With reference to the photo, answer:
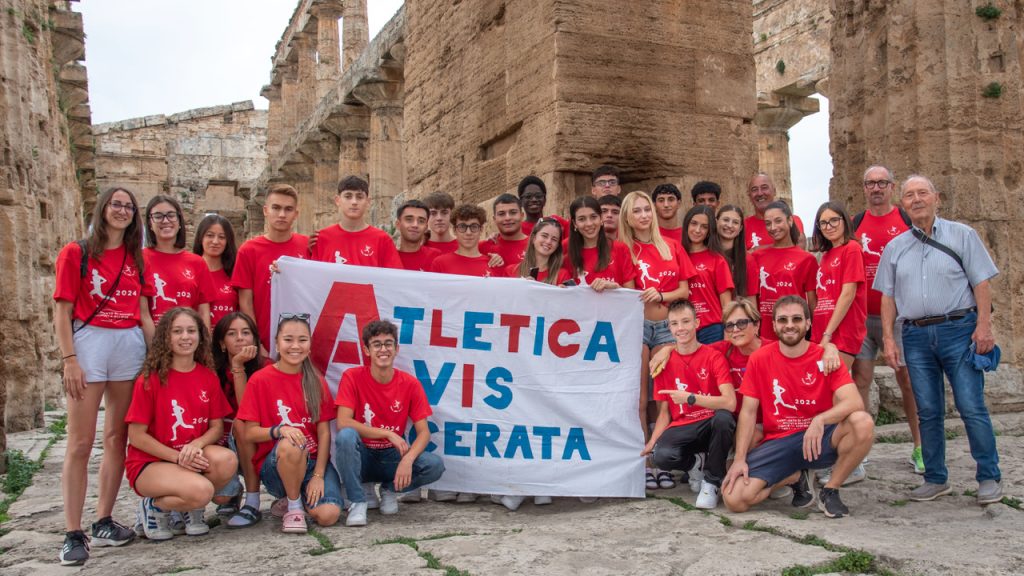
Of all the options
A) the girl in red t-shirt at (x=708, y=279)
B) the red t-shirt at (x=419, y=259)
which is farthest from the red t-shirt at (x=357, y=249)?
the girl in red t-shirt at (x=708, y=279)

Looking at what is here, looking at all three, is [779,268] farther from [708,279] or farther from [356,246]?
[356,246]

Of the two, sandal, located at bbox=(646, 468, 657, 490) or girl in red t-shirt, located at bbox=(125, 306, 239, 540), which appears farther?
sandal, located at bbox=(646, 468, 657, 490)

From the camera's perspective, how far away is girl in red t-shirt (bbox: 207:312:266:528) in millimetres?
4586

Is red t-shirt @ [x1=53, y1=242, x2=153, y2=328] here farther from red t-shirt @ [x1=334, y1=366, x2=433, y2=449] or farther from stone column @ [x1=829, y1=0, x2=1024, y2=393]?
stone column @ [x1=829, y1=0, x2=1024, y2=393]

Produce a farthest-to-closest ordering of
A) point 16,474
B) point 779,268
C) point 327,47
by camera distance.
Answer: point 327,47
point 16,474
point 779,268

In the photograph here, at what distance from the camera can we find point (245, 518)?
4535mm

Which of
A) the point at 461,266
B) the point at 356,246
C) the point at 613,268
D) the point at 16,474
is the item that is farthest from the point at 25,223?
the point at 613,268

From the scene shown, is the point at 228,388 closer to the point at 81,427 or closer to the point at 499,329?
the point at 81,427

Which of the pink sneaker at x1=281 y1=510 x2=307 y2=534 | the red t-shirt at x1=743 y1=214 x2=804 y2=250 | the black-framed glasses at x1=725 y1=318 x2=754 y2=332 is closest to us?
the pink sneaker at x1=281 y1=510 x2=307 y2=534

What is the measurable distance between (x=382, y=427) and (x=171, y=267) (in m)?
1.43

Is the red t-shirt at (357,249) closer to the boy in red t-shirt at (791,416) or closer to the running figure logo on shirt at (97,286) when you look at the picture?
the running figure logo on shirt at (97,286)

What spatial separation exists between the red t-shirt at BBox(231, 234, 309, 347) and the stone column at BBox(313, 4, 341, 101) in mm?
23252

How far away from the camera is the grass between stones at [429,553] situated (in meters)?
3.53

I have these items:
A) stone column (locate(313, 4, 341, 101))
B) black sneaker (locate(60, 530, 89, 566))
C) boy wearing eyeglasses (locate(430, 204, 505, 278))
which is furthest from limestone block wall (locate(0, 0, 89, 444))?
stone column (locate(313, 4, 341, 101))
